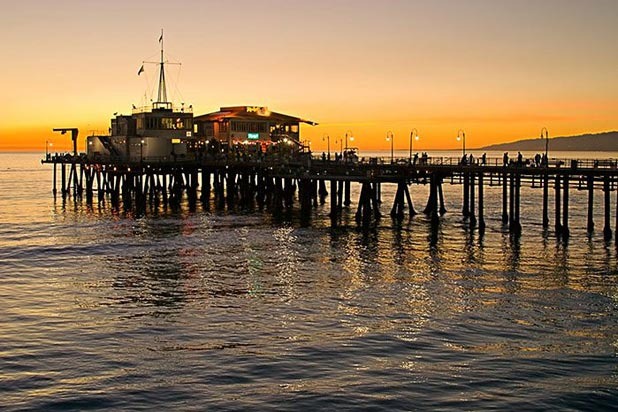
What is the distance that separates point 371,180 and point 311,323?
30.8m

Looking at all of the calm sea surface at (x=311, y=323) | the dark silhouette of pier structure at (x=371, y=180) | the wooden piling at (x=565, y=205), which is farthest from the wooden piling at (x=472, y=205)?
the wooden piling at (x=565, y=205)

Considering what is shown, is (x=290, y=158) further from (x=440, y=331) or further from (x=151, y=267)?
(x=440, y=331)

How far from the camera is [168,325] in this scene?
2961cm

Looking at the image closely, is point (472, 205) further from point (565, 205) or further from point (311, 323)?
point (311, 323)

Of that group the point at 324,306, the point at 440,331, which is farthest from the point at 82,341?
the point at 440,331

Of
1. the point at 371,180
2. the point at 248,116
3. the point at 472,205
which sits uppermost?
the point at 248,116

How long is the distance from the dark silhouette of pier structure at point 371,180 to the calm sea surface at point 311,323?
158 inches

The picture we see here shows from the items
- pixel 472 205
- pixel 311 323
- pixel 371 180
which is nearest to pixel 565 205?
pixel 472 205

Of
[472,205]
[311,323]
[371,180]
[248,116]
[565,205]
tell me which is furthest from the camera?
[248,116]

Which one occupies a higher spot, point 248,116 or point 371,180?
point 248,116

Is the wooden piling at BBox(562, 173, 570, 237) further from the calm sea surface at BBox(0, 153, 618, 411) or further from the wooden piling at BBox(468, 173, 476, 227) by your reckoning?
the wooden piling at BBox(468, 173, 476, 227)

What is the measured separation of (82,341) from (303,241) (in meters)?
26.7

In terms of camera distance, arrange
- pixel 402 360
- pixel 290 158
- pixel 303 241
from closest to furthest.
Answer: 1. pixel 402 360
2. pixel 303 241
3. pixel 290 158

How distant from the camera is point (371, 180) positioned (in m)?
59.3
